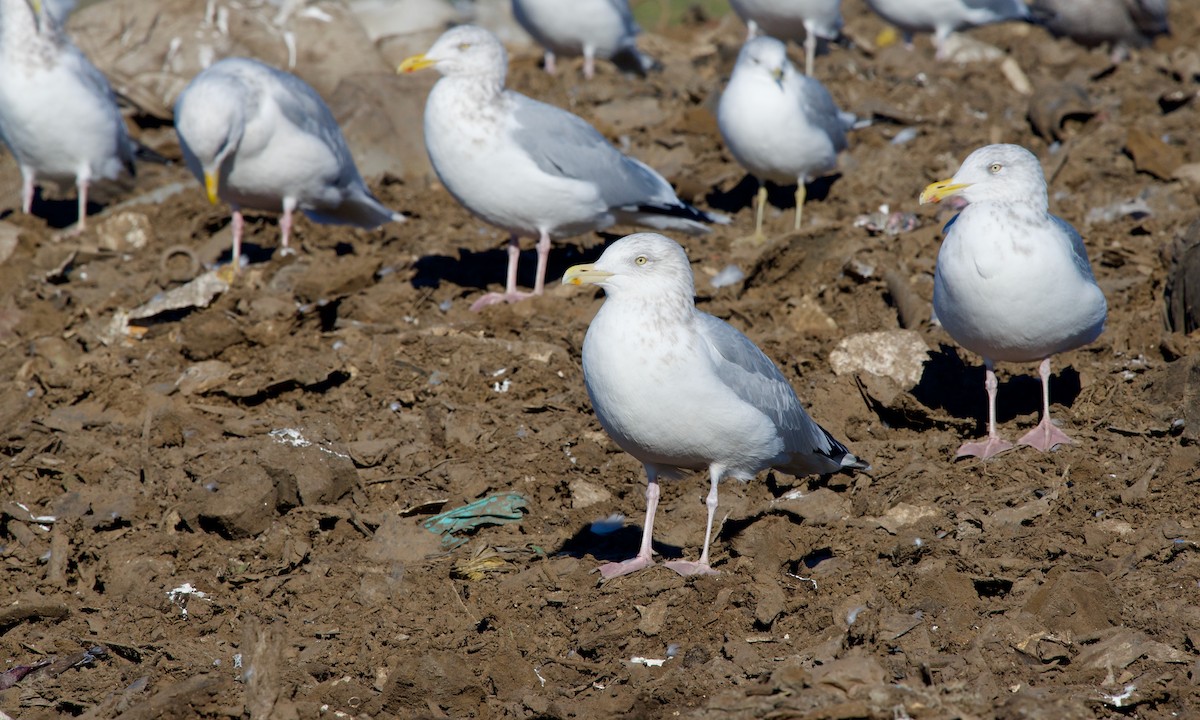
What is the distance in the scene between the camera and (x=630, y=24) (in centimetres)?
1541

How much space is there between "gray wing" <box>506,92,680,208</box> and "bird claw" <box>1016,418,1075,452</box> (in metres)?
3.62

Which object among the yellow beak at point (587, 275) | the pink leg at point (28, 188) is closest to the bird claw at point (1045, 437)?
the yellow beak at point (587, 275)

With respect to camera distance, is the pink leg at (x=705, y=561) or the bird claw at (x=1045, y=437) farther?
the bird claw at (x=1045, y=437)

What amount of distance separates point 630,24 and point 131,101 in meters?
5.59

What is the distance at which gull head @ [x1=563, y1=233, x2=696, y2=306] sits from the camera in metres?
5.59

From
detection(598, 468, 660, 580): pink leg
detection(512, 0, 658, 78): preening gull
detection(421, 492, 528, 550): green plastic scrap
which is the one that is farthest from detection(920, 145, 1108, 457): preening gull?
detection(512, 0, 658, 78): preening gull

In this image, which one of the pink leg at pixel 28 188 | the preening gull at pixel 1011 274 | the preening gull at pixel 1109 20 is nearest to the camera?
the preening gull at pixel 1011 274

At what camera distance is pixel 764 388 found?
600 cm

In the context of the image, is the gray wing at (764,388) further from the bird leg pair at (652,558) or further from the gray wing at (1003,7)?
the gray wing at (1003,7)

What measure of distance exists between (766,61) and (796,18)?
3538 mm

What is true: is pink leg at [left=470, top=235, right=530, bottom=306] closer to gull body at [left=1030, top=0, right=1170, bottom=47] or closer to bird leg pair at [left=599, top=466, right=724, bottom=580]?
bird leg pair at [left=599, top=466, right=724, bottom=580]

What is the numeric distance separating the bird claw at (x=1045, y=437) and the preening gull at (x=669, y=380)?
156 cm

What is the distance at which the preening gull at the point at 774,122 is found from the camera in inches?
420

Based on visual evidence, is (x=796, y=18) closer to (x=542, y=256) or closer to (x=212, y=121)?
(x=542, y=256)
